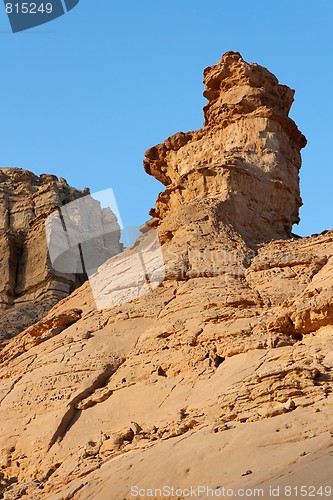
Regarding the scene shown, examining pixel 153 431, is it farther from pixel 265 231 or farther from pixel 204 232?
pixel 265 231

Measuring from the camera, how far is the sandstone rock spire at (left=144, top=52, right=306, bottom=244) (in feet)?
86.7

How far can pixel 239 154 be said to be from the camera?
92.9 feet

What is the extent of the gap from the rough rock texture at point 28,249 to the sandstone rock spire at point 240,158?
11.9m

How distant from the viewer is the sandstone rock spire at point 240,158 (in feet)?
86.7

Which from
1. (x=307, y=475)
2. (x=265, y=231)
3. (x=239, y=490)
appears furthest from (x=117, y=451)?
(x=265, y=231)

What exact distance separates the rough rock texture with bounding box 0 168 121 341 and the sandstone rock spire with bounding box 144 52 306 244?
11.9 m

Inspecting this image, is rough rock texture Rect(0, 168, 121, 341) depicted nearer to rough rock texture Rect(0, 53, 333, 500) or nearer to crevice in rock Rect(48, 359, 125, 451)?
rough rock texture Rect(0, 53, 333, 500)

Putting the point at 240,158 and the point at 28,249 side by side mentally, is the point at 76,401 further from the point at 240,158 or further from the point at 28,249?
the point at 28,249

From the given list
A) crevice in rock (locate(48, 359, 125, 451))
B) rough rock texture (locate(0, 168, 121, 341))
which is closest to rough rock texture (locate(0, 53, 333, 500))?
A: crevice in rock (locate(48, 359, 125, 451))

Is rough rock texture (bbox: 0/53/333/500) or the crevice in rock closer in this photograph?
→ rough rock texture (bbox: 0/53/333/500)

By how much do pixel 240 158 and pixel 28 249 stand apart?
76.6 ft
